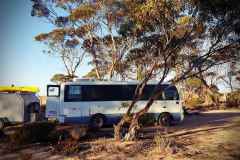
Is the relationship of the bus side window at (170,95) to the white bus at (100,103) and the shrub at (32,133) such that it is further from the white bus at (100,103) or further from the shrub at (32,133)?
the shrub at (32,133)

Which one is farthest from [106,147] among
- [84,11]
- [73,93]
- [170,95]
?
[84,11]

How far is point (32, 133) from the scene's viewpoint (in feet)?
41.5

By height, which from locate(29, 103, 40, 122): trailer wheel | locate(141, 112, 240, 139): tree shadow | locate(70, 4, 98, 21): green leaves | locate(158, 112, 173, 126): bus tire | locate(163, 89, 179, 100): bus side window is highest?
locate(70, 4, 98, 21): green leaves

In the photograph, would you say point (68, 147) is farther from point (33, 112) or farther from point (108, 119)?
point (108, 119)

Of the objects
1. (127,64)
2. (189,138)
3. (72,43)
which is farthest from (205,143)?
(72,43)

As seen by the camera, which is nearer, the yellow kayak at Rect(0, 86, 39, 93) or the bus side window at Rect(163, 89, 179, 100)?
the yellow kayak at Rect(0, 86, 39, 93)

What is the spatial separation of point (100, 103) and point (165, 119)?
3776 mm

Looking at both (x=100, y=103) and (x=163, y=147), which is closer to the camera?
(x=163, y=147)

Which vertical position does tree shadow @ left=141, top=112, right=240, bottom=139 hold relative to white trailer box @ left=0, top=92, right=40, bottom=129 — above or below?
below

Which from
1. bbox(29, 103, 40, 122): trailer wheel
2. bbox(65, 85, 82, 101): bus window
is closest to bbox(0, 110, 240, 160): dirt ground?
bbox(29, 103, 40, 122): trailer wheel

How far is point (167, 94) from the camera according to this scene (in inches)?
798

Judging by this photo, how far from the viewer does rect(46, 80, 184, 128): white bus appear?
19.1 m

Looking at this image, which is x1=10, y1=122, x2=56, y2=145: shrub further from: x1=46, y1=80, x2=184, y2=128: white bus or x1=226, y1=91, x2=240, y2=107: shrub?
x1=226, y1=91, x2=240, y2=107: shrub

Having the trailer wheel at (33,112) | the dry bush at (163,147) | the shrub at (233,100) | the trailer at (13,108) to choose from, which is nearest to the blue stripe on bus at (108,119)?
the trailer wheel at (33,112)
